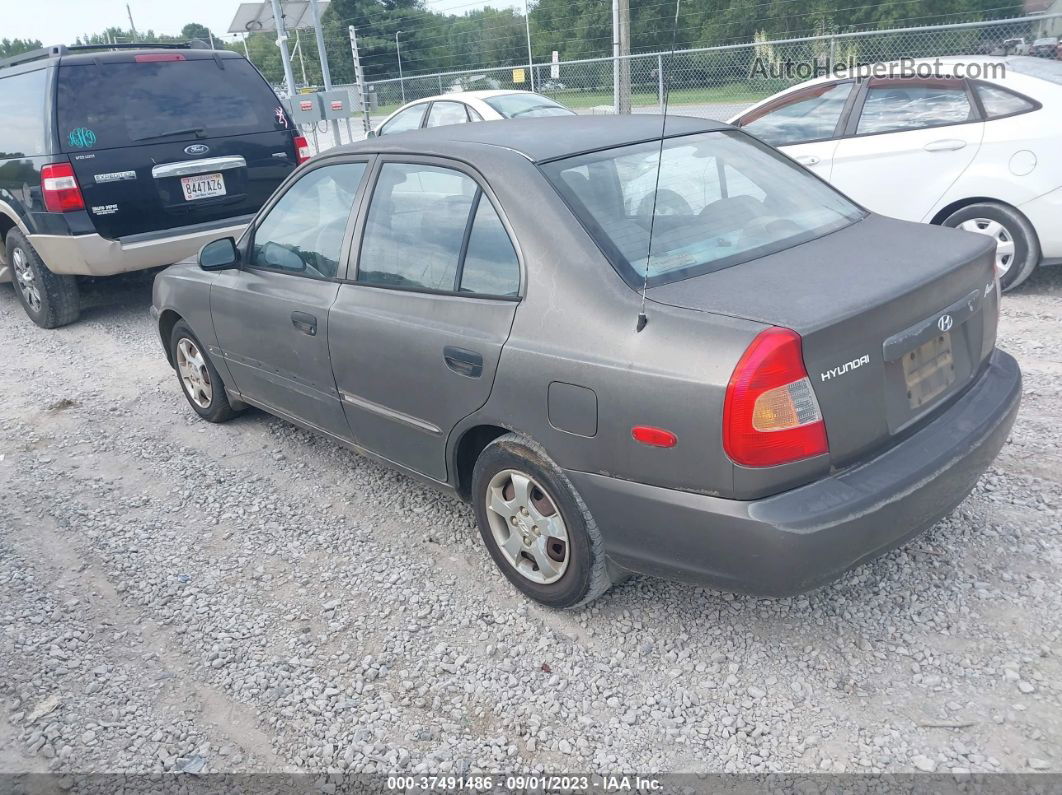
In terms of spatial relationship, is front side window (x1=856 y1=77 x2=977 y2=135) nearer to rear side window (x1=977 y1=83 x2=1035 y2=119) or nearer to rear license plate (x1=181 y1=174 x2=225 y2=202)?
rear side window (x1=977 y1=83 x2=1035 y2=119)

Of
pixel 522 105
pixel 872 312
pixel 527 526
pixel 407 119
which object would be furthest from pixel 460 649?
pixel 407 119

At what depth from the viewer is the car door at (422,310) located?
301 cm

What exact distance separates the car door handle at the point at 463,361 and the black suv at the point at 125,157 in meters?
4.71

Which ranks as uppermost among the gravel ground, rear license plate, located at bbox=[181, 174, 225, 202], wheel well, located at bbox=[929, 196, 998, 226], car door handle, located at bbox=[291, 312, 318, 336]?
rear license plate, located at bbox=[181, 174, 225, 202]

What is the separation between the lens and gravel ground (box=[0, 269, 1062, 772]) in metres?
2.53

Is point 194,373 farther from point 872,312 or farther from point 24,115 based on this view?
point 872,312

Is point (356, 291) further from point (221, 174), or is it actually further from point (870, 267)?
point (221, 174)

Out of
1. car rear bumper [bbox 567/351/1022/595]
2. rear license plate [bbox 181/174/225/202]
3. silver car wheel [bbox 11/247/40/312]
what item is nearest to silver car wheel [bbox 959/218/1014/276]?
car rear bumper [bbox 567/351/1022/595]

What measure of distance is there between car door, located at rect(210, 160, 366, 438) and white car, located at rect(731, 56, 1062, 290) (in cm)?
415

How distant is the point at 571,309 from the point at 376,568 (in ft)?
4.90

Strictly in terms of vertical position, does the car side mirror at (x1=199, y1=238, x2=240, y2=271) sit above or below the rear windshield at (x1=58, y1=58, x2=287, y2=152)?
below

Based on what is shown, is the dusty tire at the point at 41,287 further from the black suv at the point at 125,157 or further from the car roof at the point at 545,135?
the car roof at the point at 545,135

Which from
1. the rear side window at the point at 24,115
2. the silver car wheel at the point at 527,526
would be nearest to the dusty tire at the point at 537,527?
the silver car wheel at the point at 527,526

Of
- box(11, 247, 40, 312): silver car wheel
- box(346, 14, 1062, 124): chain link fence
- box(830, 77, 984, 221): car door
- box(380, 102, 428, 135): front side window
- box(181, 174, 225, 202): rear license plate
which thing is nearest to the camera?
box(830, 77, 984, 221): car door
